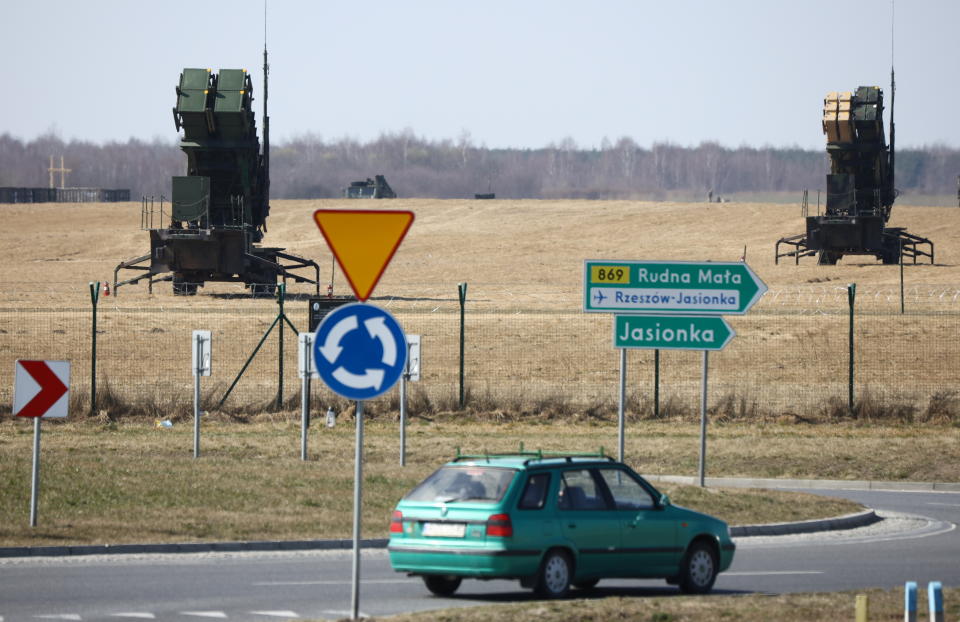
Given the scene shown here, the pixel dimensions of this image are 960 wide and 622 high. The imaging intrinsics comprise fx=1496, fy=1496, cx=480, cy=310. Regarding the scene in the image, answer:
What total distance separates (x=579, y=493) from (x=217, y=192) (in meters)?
43.5

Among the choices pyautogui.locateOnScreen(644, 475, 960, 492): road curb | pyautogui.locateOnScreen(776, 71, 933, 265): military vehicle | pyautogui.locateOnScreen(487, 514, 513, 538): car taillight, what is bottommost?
pyautogui.locateOnScreen(644, 475, 960, 492): road curb

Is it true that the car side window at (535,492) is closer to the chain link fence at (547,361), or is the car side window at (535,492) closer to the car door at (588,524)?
the car door at (588,524)

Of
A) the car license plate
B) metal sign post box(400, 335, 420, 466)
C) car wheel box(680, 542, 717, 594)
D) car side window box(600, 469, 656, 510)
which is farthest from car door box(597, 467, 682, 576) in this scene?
metal sign post box(400, 335, 420, 466)

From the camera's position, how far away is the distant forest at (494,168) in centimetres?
10144

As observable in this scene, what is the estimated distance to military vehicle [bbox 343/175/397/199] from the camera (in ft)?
383

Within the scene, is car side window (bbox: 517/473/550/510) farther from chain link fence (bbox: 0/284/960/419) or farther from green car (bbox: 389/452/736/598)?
chain link fence (bbox: 0/284/960/419)

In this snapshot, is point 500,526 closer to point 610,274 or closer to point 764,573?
point 764,573

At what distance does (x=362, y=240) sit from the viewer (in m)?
10.3

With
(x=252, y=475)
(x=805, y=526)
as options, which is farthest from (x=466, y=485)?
(x=252, y=475)

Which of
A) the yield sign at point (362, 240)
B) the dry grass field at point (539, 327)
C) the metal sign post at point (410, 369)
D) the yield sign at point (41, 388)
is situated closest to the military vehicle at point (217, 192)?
the dry grass field at point (539, 327)

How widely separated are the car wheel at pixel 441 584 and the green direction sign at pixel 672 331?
7.93 metres

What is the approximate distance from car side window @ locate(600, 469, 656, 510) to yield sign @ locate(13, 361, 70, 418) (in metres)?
6.31

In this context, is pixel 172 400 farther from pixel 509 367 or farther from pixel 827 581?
pixel 827 581

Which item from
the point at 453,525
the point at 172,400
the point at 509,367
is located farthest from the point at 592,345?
the point at 453,525
